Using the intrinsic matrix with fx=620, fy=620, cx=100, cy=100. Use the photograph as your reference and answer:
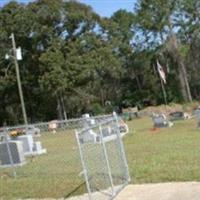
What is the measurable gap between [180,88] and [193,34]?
6743 mm

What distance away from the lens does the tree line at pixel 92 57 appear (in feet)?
212

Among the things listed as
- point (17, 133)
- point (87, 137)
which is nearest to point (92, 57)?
point (17, 133)

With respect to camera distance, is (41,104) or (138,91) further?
(138,91)

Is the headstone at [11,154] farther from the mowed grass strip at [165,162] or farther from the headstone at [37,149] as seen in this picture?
the headstone at [37,149]

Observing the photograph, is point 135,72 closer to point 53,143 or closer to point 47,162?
point 53,143

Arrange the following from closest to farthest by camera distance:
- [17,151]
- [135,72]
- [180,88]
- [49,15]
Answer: [17,151], [49,15], [180,88], [135,72]

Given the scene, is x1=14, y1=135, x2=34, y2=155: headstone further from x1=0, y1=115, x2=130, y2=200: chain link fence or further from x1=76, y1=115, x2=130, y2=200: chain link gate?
x1=76, y1=115, x2=130, y2=200: chain link gate

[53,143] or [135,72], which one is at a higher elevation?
[135,72]

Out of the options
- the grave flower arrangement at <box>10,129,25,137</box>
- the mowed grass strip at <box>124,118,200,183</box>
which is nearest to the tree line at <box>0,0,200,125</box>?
the grave flower arrangement at <box>10,129,25,137</box>

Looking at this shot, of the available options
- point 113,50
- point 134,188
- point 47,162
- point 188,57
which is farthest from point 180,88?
point 134,188

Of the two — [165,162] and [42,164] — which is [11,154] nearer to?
[42,164]

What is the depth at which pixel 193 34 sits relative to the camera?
7525cm

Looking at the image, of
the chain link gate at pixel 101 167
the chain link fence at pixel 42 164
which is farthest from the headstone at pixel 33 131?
the chain link gate at pixel 101 167

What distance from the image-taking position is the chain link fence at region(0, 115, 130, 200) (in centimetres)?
1238
